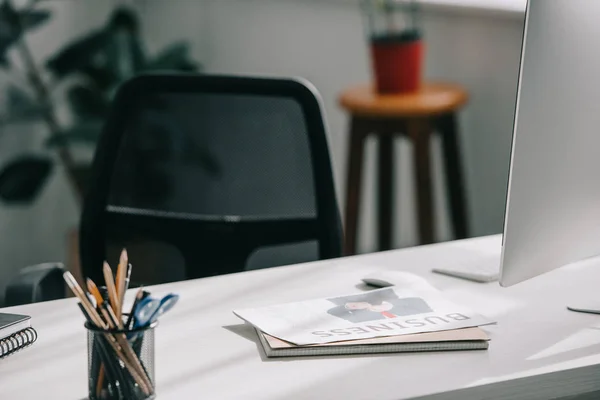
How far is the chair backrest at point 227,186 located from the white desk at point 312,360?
0.34m

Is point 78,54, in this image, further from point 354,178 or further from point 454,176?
point 454,176

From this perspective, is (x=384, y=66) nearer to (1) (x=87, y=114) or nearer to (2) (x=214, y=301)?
(1) (x=87, y=114)

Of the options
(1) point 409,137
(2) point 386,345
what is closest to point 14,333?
(2) point 386,345

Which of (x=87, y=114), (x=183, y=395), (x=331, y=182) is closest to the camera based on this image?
(x=183, y=395)

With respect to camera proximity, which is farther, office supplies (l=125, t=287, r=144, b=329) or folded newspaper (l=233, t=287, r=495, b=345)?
folded newspaper (l=233, t=287, r=495, b=345)

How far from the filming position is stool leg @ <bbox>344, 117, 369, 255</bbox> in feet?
9.70

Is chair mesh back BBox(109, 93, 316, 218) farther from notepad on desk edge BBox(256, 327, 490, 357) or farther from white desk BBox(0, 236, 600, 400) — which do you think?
notepad on desk edge BBox(256, 327, 490, 357)

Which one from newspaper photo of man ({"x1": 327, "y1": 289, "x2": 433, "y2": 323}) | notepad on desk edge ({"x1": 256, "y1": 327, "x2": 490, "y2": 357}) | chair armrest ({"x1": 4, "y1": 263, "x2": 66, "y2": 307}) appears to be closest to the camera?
notepad on desk edge ({"x1": 256, "y1": 327, "x2": 490, "y2": 357})

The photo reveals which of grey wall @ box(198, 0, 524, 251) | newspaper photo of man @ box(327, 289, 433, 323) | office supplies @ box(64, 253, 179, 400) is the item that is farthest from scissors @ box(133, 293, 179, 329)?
grey wall @ box(198, 0, 524, 251)

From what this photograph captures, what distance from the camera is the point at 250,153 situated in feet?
5.48

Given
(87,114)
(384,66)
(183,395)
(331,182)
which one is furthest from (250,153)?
(87,114)

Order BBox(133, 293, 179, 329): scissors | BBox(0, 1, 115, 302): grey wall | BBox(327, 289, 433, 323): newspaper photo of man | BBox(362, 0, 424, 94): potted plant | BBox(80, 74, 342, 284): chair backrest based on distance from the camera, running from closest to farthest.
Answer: BBox(133, 293, 179, 329): scissors, BBox(327, 289, 433, 323): newspaper photo of man, BBox(80, 74, 342, 284): chair backrest, BBox(362, 0, 424, 94): potted plant, BBox(0, 1, 115, 302): grey wall

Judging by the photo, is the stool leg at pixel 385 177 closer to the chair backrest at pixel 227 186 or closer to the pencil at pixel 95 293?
the chair backrest at pixel 227 186

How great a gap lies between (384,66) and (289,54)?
557 millimetres
